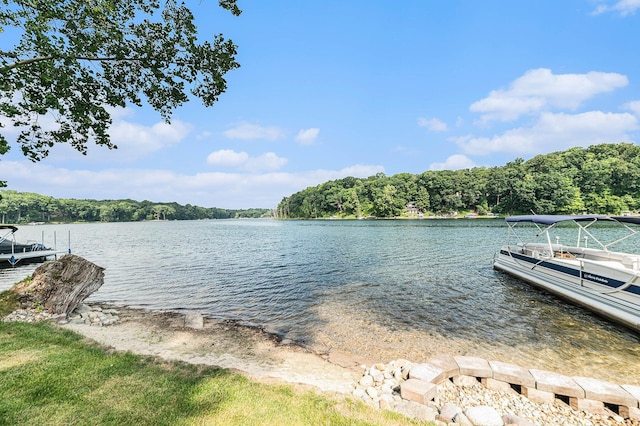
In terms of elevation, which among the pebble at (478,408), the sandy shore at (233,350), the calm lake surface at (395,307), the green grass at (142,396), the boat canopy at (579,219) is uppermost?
the boat canopy at (579,219)

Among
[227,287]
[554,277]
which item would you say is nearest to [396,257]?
[554,277]

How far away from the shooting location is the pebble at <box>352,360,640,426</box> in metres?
5.26

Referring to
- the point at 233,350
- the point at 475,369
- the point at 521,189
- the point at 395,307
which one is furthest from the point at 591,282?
the point at 521,189

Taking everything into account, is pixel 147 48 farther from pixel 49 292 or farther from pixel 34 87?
pixel 49 292

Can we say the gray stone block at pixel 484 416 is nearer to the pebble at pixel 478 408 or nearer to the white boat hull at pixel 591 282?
the pebble at pixel 478 408

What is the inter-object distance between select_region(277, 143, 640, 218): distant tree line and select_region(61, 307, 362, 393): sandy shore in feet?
383

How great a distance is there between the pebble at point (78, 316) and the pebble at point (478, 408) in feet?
38.6

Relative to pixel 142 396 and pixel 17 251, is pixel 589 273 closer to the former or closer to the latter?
pixel 142 396

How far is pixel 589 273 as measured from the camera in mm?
14008

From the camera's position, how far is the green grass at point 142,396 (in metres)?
4.77

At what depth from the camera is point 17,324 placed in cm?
934

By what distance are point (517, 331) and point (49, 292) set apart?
63.6 feet

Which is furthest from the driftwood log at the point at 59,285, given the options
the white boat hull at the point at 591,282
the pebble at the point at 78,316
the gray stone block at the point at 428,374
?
the white boat hull at the point at 591,282

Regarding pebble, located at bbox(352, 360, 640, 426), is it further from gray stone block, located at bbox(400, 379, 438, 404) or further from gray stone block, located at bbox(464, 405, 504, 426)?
gray stone block, located at bbox(400, 379, 438, 404)
